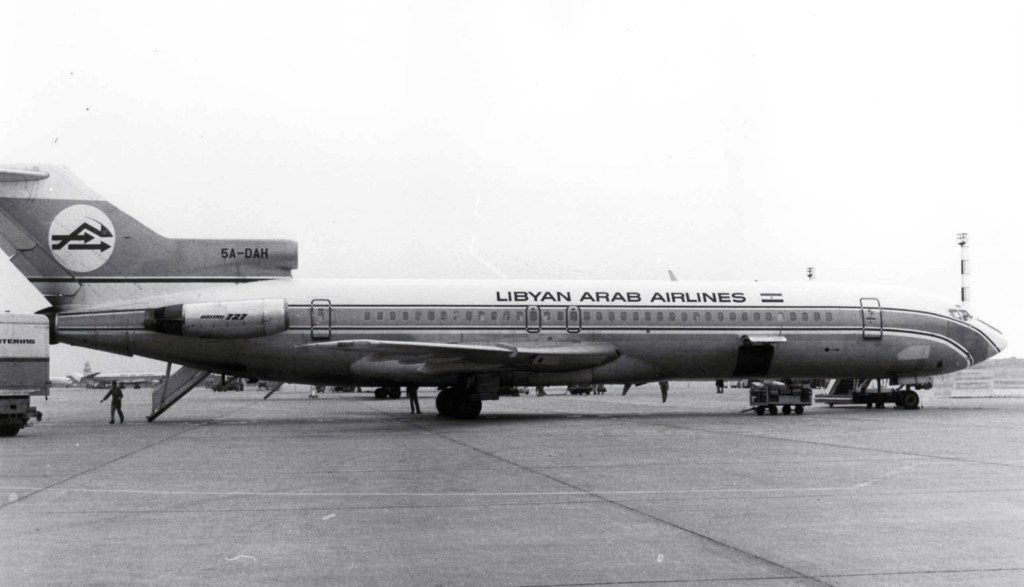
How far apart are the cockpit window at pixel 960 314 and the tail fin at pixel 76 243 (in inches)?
818

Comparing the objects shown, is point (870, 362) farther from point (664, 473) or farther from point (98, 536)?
point (98, 536)

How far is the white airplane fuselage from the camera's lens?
2333 cm

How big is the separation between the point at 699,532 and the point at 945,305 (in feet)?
76.1

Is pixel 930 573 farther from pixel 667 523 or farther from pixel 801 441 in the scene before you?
pixel 801 441

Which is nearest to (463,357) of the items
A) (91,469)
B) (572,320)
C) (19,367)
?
(572,320)

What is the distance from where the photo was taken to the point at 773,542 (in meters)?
7.44

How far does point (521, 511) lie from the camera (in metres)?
9.12

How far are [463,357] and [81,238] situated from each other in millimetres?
9892

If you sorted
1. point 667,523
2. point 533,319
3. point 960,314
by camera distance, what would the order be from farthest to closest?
point 960,314 < point 533,319 < point 667,523

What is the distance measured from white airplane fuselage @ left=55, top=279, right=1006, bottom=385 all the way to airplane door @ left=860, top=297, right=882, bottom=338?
3cm

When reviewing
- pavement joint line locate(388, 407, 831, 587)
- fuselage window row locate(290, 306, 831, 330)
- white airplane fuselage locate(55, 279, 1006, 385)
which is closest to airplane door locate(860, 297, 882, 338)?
white airplane fuselage locate(55, 279, 1006, 385)

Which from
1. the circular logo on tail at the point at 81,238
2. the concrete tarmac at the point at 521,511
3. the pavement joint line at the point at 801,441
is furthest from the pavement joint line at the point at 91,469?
the pavement joint line at the point at 801,441

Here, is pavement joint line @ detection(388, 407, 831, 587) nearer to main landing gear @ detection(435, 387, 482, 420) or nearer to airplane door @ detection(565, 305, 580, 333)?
main landing gear @ detection(435, 387, 482, 420)

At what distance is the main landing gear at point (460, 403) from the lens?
24453mm
